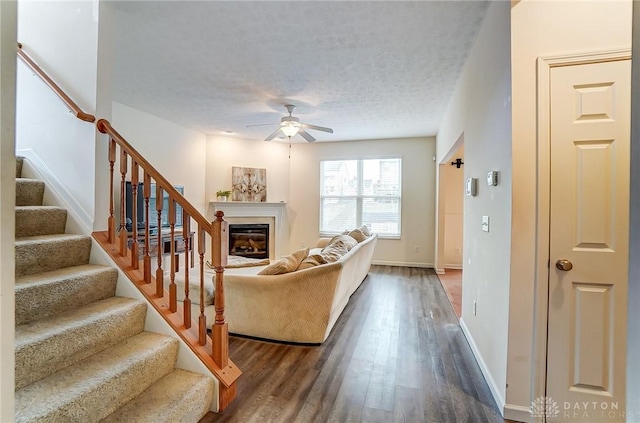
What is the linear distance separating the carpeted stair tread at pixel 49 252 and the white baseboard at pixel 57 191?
116 mm

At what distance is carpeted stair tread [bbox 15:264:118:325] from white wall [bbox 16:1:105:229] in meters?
0.53

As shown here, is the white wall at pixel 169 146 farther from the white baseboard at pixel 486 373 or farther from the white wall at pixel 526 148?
the white baseboard at pixel 486 373

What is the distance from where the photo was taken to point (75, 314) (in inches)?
65.2

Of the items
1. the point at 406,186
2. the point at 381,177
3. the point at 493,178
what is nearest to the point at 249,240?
the point at 381,177

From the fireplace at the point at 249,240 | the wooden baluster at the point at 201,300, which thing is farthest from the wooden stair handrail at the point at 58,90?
the fireplace at the point at 249,240

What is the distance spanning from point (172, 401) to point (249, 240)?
4831 mm

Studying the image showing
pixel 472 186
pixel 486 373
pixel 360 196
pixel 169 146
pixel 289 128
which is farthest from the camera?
pixel 360 196

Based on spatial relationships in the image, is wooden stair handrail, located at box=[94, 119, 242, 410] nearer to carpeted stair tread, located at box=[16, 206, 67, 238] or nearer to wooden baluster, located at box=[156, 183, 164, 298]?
wooden baluster, located at box=[156, 183, 164, 298]

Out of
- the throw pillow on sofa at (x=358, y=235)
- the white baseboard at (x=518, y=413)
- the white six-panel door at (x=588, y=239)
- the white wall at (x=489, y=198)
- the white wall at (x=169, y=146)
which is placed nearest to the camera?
the white six-panel door at (x=588, y=239)

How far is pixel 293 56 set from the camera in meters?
2.77

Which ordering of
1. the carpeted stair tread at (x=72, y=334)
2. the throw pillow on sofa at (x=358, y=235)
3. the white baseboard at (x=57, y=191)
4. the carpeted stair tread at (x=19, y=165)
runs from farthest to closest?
the throw pillow on sofa at (x=358, y=235) → the carpeted stair tread at (x=19, y=165) → the white baseboard at (x=57, y=191) → the carpeted stair tread at (x=72, y=334)

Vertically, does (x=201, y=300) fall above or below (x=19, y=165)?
below

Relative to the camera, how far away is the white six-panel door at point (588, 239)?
1.57m

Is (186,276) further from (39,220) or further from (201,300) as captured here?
(39,220)
